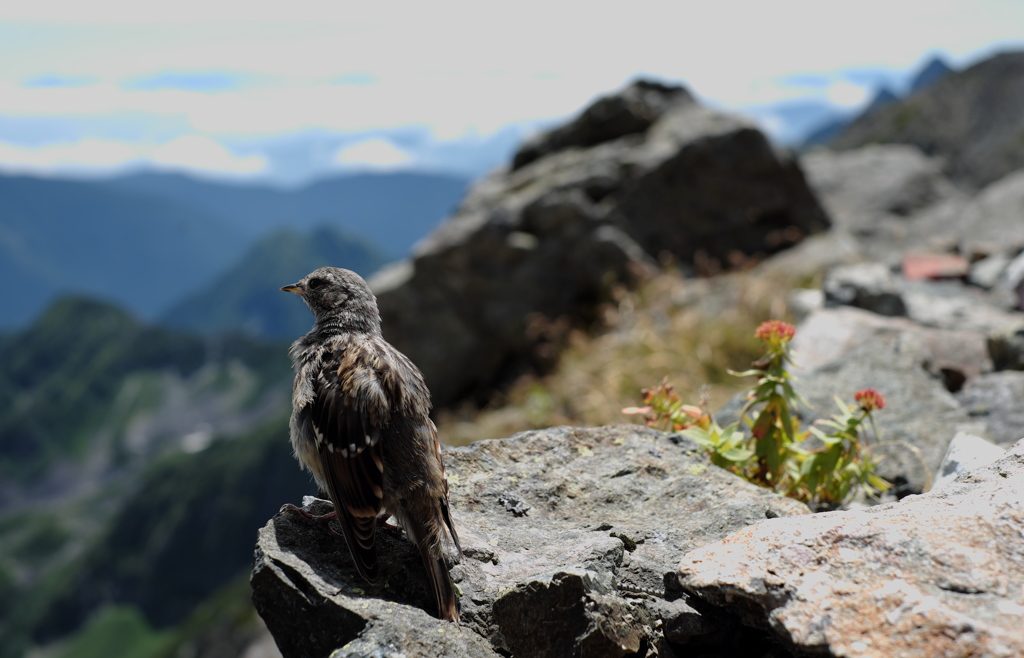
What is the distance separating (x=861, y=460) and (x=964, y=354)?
324cm

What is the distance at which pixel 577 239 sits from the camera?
15.8 meters

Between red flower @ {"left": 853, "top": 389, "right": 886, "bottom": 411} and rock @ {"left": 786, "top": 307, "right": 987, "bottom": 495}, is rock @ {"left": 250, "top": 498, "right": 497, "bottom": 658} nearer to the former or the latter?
red flower @ {"left": 853, "top": 389, "right": 886, "bottom": 411}

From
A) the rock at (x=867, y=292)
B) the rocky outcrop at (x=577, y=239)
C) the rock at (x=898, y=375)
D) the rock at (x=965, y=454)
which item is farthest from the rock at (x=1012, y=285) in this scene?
the rock at (x=965, y=454)

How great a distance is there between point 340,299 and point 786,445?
332 centimetres

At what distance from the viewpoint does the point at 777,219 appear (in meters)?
17.3

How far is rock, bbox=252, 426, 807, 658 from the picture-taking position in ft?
12.7

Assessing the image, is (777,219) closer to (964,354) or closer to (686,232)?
(686,232)

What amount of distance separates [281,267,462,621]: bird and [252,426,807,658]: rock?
0.19 m

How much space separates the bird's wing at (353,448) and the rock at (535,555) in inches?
10.0

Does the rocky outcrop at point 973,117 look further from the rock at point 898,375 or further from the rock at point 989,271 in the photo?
the rock at point 898,375

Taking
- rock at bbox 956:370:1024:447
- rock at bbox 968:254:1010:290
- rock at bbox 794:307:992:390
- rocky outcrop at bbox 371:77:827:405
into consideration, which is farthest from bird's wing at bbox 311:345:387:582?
rocky outcrop at bbox 371:77:827:405

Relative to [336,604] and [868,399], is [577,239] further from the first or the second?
[336,604]

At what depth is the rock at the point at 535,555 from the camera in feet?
12.7

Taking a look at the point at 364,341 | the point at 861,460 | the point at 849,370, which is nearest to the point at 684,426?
the point at 861,460
